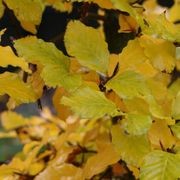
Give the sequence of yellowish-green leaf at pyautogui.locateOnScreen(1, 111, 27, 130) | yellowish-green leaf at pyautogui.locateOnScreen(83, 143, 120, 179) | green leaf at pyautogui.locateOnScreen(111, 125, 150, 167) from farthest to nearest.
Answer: yellowish-green leaf at pyautogui.locateOnScreen(1, 111, 27, 130)
yellowish-green leaf at pyautogui.locateOnScreen(83, 143, 120, 179)
green leaf at pyautogui.locateOnScreen(111, 125, 150, 167)

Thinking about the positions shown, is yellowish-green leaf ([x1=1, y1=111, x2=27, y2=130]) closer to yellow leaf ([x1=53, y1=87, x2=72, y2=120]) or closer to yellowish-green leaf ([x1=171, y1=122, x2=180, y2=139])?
yellow leaf ([x1=53, y1=87, x2=72, y2=120])

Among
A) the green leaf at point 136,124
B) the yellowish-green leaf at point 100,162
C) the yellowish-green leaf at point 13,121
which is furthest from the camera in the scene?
the yellowish-green leaf at point 13,121

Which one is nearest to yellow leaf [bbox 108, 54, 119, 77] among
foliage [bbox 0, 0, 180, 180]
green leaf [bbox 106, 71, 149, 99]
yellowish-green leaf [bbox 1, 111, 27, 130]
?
foliage [bbox 0, 0, 180, 180]

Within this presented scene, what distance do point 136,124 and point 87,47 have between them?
0.16 metres

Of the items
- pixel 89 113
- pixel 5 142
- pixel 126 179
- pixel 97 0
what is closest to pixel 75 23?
pixel 97 0

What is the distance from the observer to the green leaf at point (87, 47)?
672 mm

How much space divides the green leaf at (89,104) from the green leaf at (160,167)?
0.08 m

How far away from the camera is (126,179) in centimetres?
107

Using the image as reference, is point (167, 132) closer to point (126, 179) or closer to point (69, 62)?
point (69, 62)

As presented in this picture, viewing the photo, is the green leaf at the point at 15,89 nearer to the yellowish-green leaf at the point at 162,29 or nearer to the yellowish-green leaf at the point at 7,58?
the yellowish-green leaf at the point at 7,58

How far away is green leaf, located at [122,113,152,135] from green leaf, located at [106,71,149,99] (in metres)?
0.04

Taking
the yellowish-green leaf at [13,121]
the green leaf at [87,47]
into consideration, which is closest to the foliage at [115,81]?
the green leaf at [87,47]

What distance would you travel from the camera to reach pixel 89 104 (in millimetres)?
587

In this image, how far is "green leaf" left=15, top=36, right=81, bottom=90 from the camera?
633mm
